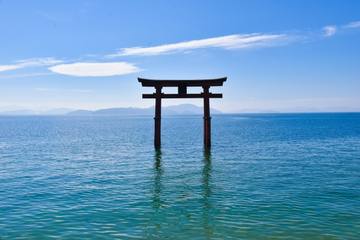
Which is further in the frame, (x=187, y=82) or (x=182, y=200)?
(x=187, y=82)

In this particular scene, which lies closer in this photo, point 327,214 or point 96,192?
point 327,214

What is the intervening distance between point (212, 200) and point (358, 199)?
18.6 ft

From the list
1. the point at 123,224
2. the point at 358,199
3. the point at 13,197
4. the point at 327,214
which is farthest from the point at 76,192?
the point at 358,199

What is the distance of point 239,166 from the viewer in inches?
866

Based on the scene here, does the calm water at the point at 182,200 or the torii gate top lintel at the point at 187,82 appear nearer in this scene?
the calm water at the point at 182,200

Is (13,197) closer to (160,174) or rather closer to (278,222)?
(160,174)

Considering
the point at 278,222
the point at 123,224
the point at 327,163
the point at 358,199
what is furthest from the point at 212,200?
the point at 327,163

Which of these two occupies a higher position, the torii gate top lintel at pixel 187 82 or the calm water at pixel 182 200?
the torii gate top lintel at pixel 187 82

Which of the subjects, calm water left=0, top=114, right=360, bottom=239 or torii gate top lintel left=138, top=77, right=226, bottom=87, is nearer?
calm water left=0, top=114, right=360, bottom=239

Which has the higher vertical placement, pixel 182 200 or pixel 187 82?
pixel 187 82

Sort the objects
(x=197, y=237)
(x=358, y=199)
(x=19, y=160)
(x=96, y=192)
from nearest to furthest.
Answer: (x=197, y=237) → (x=358, y=199) → (x=96, y=192) → (x=19, y=160)

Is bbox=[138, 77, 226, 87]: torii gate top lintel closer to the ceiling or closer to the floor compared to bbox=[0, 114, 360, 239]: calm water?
closer to the ceiling

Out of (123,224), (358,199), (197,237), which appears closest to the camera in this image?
(197,237)

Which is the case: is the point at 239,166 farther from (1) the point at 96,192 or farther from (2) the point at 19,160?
(2) the point at 19,160
